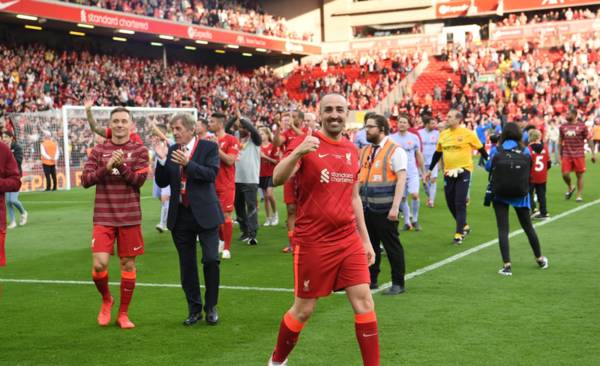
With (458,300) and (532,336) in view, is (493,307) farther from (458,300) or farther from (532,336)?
(532,336)

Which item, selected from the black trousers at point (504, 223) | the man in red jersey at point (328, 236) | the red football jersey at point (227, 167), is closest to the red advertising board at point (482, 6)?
the red football jersey at point (227, 167)

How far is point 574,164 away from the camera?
18719mm

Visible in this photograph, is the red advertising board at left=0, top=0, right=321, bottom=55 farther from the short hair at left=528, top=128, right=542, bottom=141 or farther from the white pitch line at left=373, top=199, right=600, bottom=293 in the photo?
the white pitch line at left=373, top=199, right=600, bottom=293

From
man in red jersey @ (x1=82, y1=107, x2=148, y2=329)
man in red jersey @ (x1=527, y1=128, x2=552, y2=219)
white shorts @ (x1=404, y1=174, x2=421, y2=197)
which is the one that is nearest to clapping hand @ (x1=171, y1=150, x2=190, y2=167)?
man in red jersey @ (x1=82, y1=107, x2=148, y2=329)

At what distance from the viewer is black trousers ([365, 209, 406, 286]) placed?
353 inches

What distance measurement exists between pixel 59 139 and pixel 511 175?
2099 cm

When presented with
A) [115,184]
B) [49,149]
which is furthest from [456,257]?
[49,149]

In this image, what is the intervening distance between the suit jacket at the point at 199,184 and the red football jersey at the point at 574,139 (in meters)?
13.1

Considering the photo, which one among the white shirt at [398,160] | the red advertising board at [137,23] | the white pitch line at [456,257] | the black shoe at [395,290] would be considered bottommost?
the white pitch line at [456,257]

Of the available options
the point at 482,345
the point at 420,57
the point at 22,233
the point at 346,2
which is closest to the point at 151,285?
the point at 482,345

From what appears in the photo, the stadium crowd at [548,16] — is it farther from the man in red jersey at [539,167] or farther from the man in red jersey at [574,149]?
the man in red jersey at [539,167]

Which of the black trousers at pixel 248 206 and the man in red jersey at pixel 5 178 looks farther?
the black trousers at pixel 248 206

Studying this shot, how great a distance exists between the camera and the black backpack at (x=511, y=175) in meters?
9.80

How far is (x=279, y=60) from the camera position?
57906 mm
